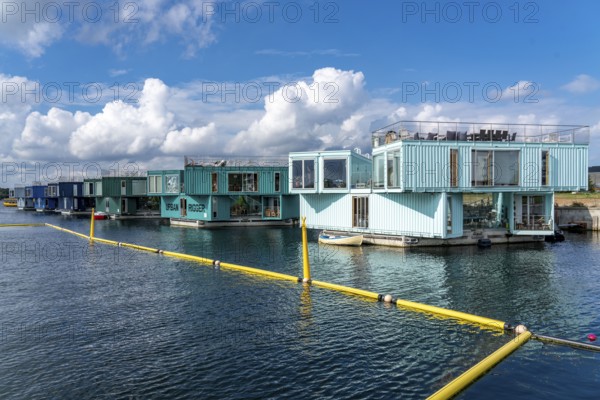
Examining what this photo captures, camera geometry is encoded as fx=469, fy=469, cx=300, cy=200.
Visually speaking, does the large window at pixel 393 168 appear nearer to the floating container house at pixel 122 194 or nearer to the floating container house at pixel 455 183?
the floating container house at pixel 455 183

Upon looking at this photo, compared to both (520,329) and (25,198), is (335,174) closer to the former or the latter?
(520,329)

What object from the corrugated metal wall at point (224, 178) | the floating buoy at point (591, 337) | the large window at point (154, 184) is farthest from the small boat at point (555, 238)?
the large window at point (154, 184)

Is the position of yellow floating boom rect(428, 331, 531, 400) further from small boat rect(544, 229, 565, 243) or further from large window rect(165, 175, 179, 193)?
large window rect(165, 175, 179, 193)

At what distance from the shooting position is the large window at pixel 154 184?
2697 inches

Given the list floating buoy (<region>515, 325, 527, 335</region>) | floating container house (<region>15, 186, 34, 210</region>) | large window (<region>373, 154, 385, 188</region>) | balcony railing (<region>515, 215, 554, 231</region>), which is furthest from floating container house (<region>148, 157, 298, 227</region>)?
floating container house (<region>15, 186, 34, 210</region>)

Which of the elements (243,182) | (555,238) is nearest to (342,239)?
(555,238)

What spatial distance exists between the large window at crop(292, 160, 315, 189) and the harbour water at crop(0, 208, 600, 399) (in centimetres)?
1212

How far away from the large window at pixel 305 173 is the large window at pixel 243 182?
18573 millimetres

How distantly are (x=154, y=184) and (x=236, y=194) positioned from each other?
54.2ft

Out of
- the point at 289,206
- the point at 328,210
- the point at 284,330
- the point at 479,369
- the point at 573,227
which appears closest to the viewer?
the point at 479,369

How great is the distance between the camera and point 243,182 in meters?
60.2

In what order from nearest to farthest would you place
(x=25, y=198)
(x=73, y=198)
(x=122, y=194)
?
(x=122, y=194)
(x=73, y=198)
(x=25, y=198)

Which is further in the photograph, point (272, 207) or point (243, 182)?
point (272, 207)

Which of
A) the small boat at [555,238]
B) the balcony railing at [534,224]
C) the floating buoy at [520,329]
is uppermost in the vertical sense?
the balcony railing at [534,224]
